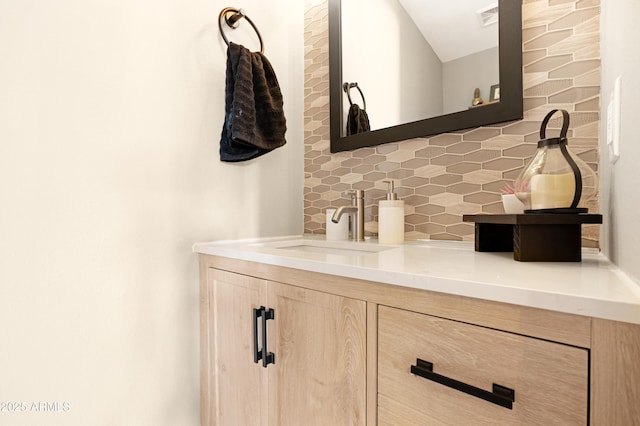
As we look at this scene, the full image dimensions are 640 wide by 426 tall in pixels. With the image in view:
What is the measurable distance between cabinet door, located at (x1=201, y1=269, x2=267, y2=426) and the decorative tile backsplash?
0.58 m

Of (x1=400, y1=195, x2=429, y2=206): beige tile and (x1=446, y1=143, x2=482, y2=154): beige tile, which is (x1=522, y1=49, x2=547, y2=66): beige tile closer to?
(x1=446, y1=143, x2=482, y2=154): beige tile

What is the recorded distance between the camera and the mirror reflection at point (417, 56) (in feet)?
3.29

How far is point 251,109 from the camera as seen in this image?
1.19 metres

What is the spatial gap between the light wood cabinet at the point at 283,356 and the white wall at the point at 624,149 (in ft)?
1.54

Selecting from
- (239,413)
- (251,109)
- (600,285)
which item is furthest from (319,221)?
(600,285)

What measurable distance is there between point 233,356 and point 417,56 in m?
1.19

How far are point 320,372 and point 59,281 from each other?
77 cm

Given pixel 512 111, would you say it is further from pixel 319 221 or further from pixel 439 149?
pixel 319 221

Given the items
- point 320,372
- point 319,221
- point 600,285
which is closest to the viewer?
point 600,285

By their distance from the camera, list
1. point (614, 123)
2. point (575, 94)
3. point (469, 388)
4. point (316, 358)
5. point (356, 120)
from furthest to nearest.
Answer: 1. point (356, 120)
2. point (575, 94)
3. point (316, 358)
4. point (614, 123)
5. point (469, 388)

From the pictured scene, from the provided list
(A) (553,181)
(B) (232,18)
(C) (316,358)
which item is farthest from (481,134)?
(B) (232,18)

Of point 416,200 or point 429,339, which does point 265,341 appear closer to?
point 429,339

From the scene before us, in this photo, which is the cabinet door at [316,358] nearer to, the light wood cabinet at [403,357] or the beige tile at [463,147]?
the light wood cabinet at [403,357]

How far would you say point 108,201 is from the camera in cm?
98
